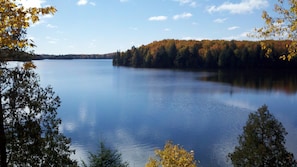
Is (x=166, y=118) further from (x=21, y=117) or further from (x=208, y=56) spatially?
(x=208, y=56)

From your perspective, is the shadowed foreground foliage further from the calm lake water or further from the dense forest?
the dense forest

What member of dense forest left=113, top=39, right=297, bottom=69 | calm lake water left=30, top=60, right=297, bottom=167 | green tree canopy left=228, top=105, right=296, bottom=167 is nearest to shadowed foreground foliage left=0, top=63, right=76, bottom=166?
green tree canopy left=228, top=105, right=296, bottom=167

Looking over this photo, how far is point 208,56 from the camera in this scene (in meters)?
104

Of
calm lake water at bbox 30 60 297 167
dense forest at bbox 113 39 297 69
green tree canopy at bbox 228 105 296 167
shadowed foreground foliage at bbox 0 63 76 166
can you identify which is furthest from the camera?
dense forest at bbox 113 39 297 69

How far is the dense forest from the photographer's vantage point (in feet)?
322

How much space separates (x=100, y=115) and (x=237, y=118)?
42.4ft

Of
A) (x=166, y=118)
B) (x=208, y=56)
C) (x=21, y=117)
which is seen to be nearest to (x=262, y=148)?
(x=21, y=117)

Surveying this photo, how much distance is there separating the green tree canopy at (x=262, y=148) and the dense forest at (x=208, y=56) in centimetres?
8066

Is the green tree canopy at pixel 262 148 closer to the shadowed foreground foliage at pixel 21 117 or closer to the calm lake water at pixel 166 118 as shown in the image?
the calm lake water at pixel 166 118

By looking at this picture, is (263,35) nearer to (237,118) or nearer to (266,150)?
(266,150)

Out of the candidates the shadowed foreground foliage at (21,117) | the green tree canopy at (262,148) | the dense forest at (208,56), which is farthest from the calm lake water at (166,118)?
the dense forest at (208,56)

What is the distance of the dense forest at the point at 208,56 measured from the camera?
98.0 metres

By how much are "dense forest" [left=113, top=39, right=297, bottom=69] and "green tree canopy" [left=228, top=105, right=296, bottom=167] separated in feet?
265

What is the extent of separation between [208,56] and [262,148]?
303 feet
